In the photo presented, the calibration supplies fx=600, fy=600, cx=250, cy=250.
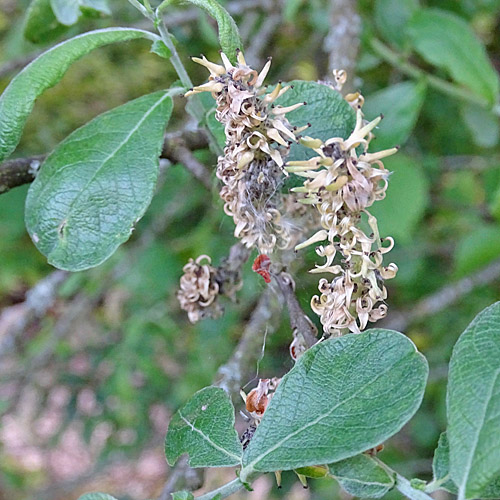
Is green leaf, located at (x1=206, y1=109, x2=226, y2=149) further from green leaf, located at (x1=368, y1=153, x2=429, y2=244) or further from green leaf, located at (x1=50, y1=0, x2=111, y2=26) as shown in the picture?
green leaf, located at (x1=368, y1=153, x2=429, y2=244)

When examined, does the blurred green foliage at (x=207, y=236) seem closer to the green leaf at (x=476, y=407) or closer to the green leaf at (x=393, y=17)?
the green leaf at (x=393, y=17)

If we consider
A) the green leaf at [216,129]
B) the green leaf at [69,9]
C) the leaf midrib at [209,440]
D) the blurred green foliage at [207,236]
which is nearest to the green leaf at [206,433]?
the leaf midrib at [209,440]

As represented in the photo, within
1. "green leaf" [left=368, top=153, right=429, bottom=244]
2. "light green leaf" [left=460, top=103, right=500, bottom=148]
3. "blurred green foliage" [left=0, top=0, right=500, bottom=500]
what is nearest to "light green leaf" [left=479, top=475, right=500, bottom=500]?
"blurred green foliage" [left=0, top=0, right=500, bottom=500]

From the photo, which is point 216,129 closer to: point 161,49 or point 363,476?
point 161,49

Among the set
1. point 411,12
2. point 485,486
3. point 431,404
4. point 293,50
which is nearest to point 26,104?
point 485,486

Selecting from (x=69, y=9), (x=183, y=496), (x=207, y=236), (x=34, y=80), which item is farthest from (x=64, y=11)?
(x=207, y=236)

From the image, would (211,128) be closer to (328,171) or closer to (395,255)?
(328,171)
